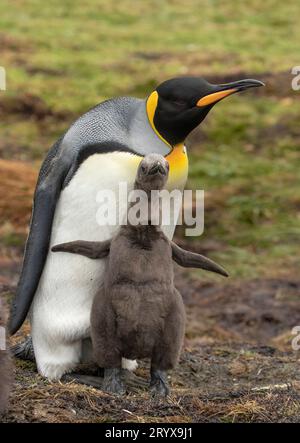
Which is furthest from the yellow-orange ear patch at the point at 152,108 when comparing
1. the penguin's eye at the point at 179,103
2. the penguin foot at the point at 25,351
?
the penguin foot at the point at 25,351

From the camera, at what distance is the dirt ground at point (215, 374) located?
567 cm

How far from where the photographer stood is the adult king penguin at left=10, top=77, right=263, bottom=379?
6.75m

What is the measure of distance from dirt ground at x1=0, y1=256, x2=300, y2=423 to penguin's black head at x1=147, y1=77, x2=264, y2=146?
5.32ft

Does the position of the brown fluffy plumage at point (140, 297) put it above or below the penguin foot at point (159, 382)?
above

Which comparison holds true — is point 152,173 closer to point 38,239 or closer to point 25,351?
point 38,239

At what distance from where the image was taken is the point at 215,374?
7.79 m

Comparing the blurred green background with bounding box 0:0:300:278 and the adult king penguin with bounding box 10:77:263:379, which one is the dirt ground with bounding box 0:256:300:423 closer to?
the adult king penguin with bounding box 10:77:263:379

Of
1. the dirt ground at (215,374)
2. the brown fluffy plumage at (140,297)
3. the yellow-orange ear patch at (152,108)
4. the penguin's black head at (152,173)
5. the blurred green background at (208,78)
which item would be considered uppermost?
the blurred green background at (208,78)

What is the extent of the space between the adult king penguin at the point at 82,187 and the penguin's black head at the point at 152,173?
314mm

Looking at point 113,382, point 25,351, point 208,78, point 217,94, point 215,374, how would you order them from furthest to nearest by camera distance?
point 208,78, point 215,374, point 25,351, point 217,94, point 113,382

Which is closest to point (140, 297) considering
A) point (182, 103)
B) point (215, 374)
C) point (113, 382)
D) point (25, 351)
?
point (113, 382)

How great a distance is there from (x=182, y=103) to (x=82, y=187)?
2.65ft

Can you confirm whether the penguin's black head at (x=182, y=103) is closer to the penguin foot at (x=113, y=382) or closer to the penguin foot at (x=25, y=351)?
the penguin foot at (x=113, y=382)
